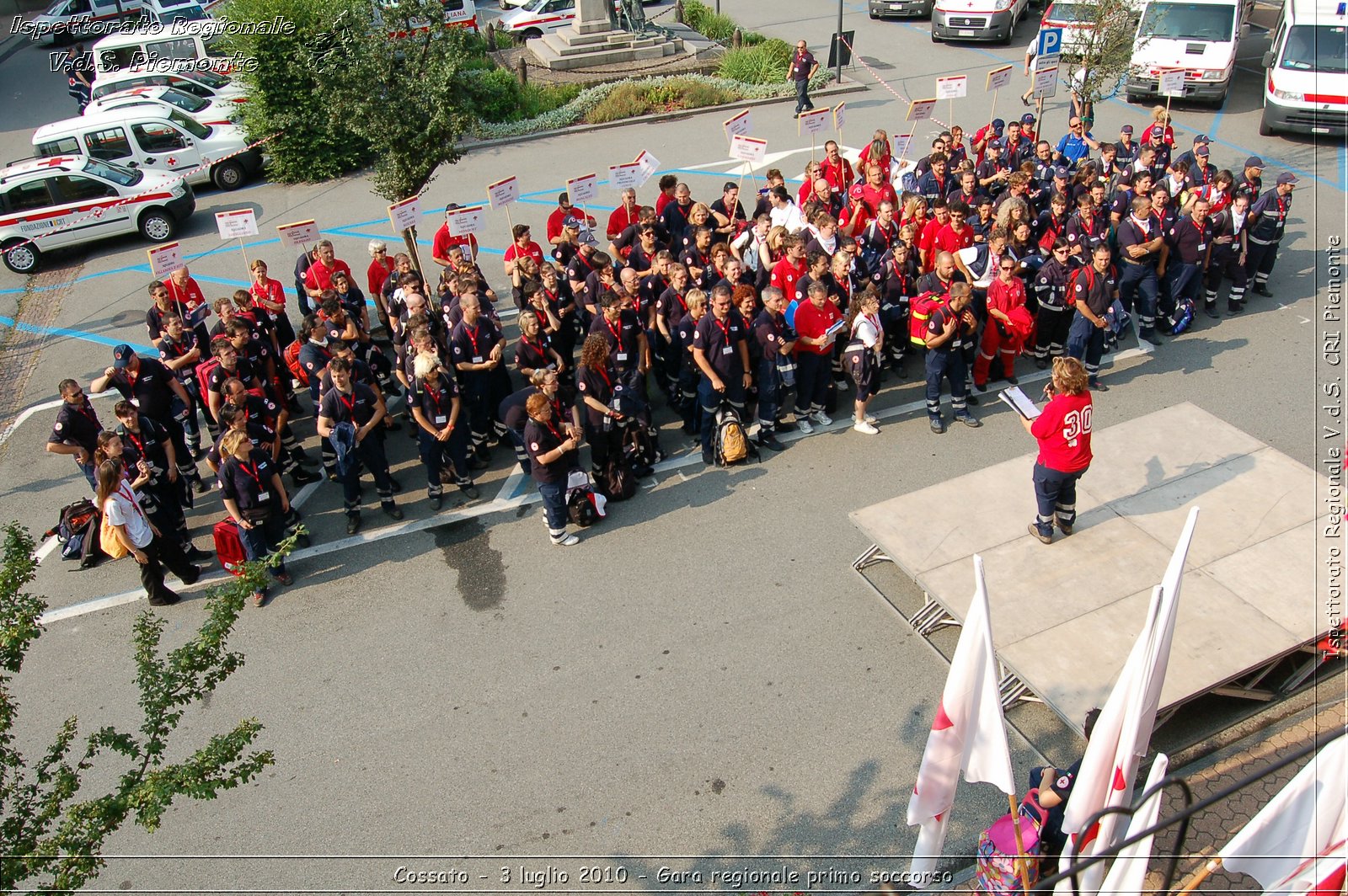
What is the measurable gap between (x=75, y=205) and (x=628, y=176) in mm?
9645

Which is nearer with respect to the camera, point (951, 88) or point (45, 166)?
point (951, 88)

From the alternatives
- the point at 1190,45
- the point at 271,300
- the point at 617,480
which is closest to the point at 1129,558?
the point at 617,480

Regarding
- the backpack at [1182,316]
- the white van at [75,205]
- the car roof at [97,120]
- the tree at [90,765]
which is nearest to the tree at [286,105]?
the car roof at [97,120]

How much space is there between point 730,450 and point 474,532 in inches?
101

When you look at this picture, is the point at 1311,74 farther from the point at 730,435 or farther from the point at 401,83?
the point at 401,83

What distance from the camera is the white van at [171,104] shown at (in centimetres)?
1961

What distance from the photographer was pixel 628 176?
12.8m

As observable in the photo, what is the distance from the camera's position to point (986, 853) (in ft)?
18.2

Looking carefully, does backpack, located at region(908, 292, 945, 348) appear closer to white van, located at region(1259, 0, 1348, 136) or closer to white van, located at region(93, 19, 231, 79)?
white van, located at region(1259, 0, 1348, 136)

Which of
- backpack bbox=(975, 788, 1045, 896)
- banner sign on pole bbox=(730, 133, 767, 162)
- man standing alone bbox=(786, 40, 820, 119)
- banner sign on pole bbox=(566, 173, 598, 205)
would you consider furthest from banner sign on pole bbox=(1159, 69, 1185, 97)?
backpack bbox=(975, 788, 1045, 896)

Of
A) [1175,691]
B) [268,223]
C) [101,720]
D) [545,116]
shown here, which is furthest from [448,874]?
[545,116]

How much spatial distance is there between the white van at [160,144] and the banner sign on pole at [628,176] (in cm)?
985

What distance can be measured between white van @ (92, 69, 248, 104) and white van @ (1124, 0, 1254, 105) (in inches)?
701

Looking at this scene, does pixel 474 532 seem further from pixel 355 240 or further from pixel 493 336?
pixel 355 240
